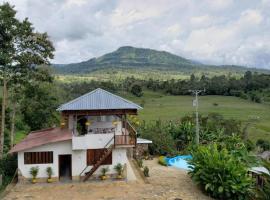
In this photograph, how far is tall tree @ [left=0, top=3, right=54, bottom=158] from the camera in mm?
25688

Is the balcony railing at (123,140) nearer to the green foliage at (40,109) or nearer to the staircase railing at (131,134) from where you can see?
the staircase railing at (131,134)

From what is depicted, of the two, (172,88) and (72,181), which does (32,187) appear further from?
(172,88)

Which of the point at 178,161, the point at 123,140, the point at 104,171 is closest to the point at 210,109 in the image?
the point at 178,161

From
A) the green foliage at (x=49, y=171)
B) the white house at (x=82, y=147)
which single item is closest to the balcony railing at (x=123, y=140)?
the white house at (x=82, y=147)

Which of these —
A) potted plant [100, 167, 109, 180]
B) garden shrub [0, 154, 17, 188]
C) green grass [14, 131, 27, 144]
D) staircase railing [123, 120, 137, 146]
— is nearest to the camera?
potted plant [100, 167, 109, 180]

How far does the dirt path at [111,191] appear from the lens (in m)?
19.8

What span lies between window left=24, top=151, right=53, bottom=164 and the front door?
635 mm

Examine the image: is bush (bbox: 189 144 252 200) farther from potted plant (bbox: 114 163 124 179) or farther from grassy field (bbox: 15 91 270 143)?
grassy field (bbox: 15 91 270 143)

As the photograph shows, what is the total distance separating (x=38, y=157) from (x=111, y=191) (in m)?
5.01

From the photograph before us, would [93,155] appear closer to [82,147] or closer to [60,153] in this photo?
[82,147]

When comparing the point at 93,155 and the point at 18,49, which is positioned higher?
the point at 18,49

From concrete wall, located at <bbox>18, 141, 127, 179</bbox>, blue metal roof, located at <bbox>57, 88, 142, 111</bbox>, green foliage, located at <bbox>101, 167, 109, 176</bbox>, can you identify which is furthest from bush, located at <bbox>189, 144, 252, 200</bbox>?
blue metal roof, located at <bbox>57, 88, 142, 111</bbox>

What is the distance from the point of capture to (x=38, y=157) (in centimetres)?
2238

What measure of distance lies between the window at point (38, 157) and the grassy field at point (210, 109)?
37020 mm
